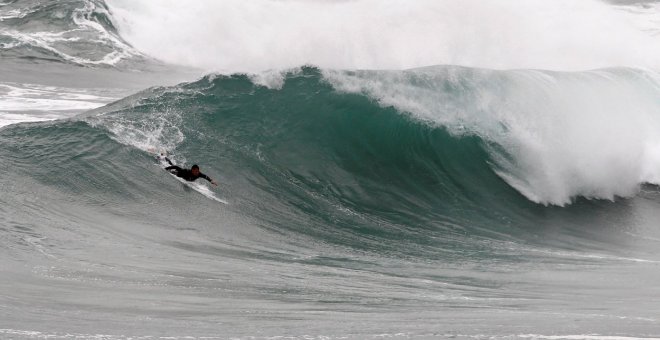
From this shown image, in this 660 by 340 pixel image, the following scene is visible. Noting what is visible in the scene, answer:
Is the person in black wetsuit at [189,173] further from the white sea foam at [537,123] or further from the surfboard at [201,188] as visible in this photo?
the white sea foam at [537,123]

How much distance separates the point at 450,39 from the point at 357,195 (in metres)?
8.98

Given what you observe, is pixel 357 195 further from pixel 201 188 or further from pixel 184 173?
pixel 184 173

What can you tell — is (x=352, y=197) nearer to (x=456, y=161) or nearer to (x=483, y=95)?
(x=456, y=161)

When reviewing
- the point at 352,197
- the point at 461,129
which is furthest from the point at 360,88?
the point at 352,197

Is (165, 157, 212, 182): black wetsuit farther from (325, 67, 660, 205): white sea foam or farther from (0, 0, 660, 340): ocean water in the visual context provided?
(325, 67, 660, 205): white sea foam

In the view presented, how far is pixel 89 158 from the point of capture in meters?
15.2

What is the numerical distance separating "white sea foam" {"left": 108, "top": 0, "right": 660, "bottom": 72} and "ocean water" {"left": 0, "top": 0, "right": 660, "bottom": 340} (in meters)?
0.09

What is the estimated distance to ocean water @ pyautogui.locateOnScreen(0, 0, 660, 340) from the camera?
8.89 meters

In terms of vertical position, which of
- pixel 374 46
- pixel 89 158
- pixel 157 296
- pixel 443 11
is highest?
pixel 443 11

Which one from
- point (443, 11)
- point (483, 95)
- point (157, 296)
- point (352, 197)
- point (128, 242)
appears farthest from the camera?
point (443, 11)

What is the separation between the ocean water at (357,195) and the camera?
8891 mm

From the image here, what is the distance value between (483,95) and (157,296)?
10219mm

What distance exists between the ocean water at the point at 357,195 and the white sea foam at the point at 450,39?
0.31ft

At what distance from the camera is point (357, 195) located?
15281mm
